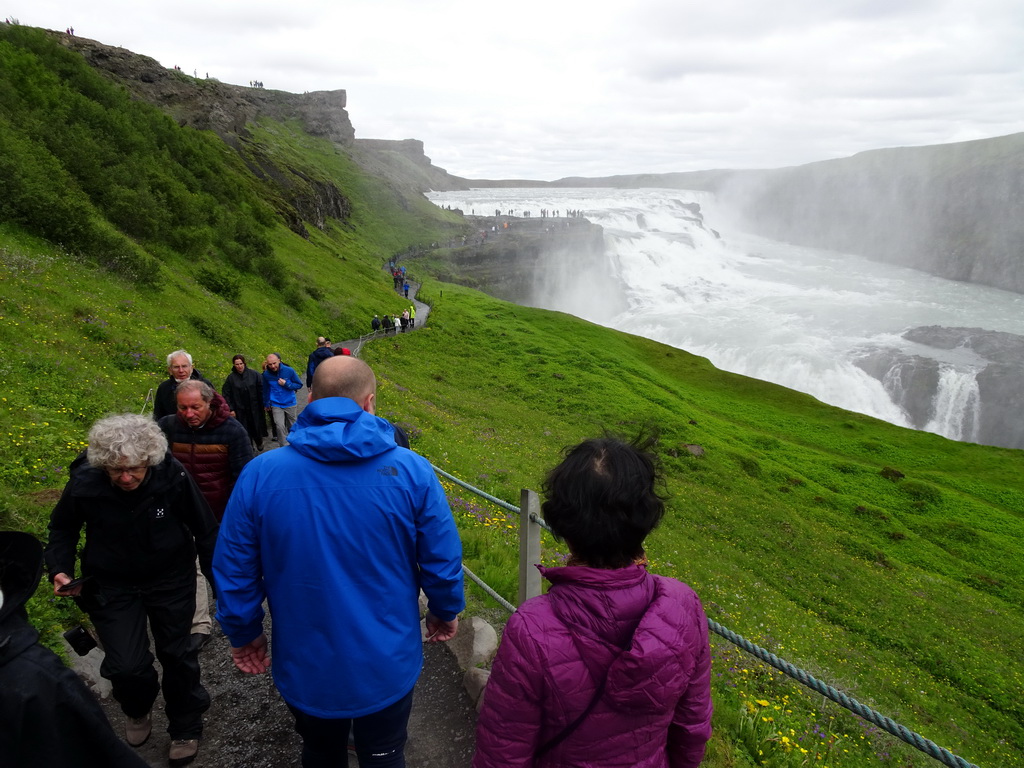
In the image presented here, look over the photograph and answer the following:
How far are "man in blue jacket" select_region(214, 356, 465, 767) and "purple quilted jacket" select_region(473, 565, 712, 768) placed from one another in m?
0.92

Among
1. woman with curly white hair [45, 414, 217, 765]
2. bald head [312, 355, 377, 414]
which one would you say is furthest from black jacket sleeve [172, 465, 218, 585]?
bald head [312, 355, 377, 414]

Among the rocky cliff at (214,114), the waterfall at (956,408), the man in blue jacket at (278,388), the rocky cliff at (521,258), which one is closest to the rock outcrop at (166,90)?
the rocky cliff at (214,114)

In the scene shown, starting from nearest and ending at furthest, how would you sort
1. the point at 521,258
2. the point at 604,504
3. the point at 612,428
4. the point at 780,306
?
the point at 604,504 → the point at 612,428 → the point at 780,306 → the point at 521,258

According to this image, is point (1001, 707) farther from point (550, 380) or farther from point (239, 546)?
point (550, 380)

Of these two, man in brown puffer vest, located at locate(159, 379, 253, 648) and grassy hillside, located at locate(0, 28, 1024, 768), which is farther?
grassy hillside, located at locate(0, 28, 1024, 768)

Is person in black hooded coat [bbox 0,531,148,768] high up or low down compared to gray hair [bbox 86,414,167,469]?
down

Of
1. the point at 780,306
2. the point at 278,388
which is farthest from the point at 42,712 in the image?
the point at 780,306

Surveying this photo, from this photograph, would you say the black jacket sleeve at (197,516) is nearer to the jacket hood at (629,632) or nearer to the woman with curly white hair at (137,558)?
the woman with curly white hair at (137,558)

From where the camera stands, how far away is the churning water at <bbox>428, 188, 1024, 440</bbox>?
5844 cm

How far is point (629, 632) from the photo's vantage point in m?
2.36

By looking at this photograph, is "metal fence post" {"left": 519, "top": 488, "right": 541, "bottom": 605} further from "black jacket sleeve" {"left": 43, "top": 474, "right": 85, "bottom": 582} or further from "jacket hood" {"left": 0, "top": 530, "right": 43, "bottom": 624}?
"black jacket sleeve" {"left": 43, "top": 474, "right": 85, "bottom": 582}

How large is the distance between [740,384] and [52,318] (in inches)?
1874

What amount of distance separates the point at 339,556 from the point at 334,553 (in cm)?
3

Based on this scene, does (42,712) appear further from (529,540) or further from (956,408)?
(956,408)
